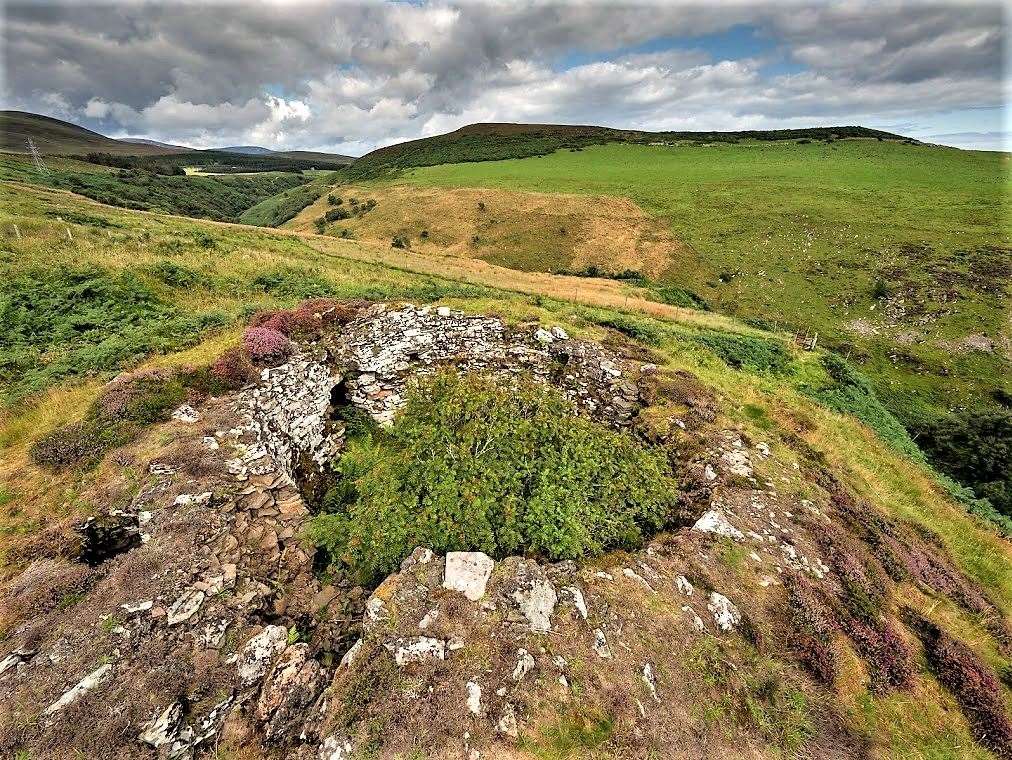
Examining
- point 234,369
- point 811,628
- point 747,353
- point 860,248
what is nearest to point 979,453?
point 747,353

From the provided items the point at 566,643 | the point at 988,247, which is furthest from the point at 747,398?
the point at 988,247

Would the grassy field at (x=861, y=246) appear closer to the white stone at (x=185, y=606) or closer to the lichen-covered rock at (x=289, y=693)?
the lichen-covered rock at (x=289, y=693)

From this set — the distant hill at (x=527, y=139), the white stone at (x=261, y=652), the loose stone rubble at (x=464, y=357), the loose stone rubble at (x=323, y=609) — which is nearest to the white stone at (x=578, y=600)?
the loose stone rubble at (x=323, y=609)

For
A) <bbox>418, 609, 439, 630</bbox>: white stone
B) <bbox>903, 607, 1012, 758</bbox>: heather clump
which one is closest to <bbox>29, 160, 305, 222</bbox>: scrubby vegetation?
<bbox>418, 609, 439, 630</bbox>: white stone

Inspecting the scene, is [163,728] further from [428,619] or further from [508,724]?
[508,724]

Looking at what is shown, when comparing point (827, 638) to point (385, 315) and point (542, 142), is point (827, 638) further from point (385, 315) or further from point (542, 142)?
point (542, 142)
